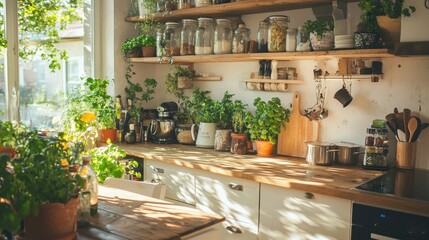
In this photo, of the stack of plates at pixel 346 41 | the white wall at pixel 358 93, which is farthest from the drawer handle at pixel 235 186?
the stack of plates at pixel 346 41

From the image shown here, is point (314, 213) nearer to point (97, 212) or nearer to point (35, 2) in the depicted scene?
point (97, 212)

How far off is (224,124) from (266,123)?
438 millimetres

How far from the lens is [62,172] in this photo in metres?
1.20

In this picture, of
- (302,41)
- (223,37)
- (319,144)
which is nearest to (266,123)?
(319,144)

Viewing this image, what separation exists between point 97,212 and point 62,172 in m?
0.41

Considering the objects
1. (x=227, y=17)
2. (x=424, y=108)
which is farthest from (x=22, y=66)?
(x=424, y=108)

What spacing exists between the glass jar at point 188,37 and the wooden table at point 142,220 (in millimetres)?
1659

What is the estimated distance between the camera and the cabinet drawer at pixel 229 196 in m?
A: 2.41

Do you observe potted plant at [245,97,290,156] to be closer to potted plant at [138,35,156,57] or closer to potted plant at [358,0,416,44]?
potted plant at [358,0,416,44]

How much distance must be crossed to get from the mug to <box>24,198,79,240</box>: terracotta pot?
1.97 m

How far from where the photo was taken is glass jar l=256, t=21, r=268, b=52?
285cm

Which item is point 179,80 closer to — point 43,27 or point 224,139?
point 224,139

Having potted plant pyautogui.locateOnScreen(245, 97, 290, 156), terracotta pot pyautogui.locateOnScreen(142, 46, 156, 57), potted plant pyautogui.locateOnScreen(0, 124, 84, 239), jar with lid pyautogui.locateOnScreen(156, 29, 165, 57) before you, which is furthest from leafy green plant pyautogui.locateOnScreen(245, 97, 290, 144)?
potted plant pyautogui.locateOnScreen(0, 124, 84, 239)

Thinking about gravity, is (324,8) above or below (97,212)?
above
